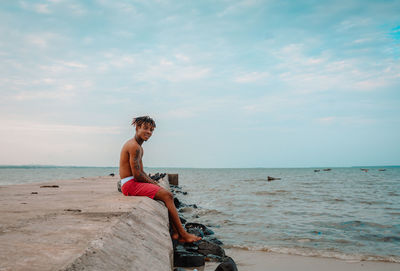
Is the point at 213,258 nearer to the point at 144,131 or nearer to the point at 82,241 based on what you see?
the point at 144,131

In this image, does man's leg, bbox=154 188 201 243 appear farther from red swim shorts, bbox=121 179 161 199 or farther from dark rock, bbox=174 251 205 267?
red swim shorts, bbox=121 179 161 199

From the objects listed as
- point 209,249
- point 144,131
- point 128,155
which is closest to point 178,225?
point 209,249

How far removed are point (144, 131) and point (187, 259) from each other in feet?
6.64

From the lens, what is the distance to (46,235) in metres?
2.29

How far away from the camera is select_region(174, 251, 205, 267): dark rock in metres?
3.97

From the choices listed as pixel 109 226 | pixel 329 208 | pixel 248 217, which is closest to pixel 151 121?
pixel 109 226

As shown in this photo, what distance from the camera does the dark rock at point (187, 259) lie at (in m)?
3.97

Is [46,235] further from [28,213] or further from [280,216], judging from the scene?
[280,216]

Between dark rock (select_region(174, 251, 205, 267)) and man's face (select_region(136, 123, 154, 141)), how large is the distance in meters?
1.82

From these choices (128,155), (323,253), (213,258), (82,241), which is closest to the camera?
(82,241)

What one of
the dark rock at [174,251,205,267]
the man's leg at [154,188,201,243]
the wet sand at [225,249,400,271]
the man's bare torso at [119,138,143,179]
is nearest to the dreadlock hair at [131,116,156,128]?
the man's bare torso at [119,138,143,179]

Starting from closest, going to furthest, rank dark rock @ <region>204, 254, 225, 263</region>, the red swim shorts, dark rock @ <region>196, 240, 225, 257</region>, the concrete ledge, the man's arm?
the concrete ledge → dark rock @ <region>204, 254, 225, 263</region> → dark rock @ <region>196, 240, 225, 257</region> → the man's arm → the red swim shorts

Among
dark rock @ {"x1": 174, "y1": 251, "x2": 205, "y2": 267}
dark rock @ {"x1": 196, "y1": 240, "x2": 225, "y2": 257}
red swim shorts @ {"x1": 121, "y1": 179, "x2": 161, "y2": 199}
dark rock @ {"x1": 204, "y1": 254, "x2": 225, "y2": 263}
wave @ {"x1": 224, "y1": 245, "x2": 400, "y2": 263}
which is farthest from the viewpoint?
wave @ {"x1": 224, "y1": 245, "x2": 400, "y2": 263}

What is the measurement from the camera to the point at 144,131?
4.72 m
